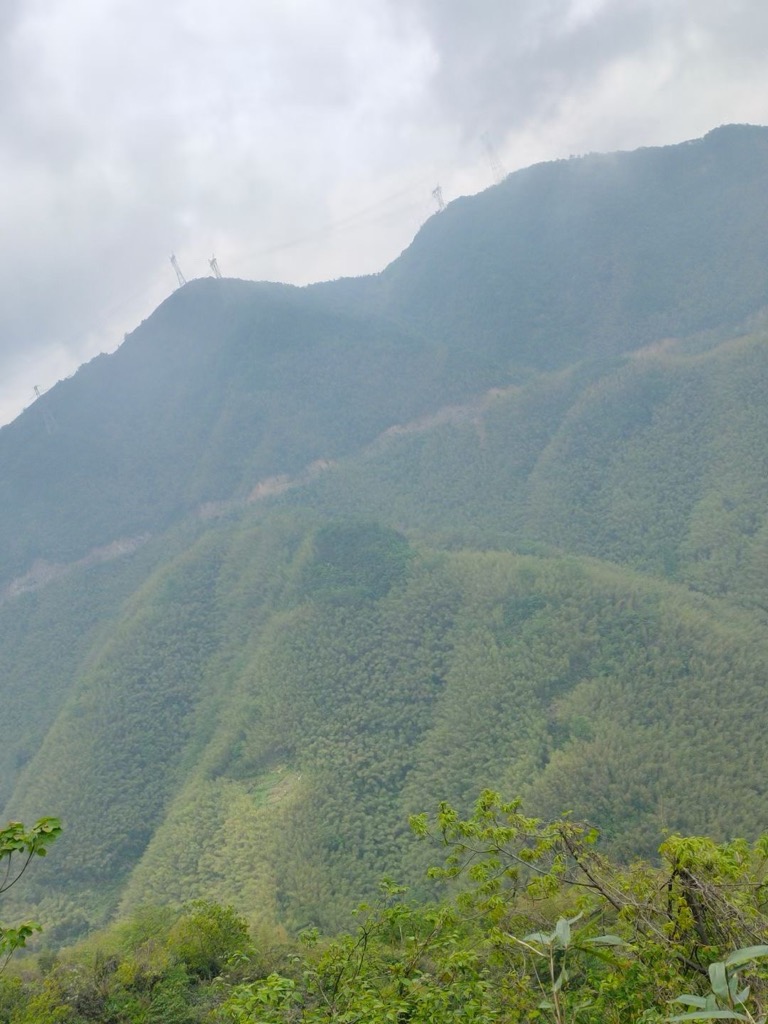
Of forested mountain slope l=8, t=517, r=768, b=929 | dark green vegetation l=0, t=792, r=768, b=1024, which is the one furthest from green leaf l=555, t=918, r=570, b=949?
forested mountain slope l=8, t=517, r=768, b=929

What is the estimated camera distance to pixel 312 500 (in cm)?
13700

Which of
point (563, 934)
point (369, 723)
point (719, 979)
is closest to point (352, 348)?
point (369, 723)

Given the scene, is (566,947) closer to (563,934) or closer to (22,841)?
(563,934)

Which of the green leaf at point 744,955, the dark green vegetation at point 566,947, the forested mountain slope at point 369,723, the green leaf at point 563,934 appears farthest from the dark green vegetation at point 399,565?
the green leaf at point 744,955

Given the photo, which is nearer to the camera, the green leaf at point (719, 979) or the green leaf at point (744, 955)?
the green leaf at point (744, 955)

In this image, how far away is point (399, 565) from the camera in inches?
3492

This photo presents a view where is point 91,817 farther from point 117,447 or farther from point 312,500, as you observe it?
point 117,447

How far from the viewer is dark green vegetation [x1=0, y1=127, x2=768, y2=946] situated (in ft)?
184

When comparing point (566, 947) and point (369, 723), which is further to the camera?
point (369, 723)

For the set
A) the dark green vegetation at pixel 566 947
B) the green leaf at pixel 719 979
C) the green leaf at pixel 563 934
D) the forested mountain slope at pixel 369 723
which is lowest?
the forested mountain slope at pixel 369 723

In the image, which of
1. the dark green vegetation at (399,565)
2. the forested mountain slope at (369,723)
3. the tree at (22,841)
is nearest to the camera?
the tree at (22,841)

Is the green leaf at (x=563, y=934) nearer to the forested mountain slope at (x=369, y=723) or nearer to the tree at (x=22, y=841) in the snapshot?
the tree at (x=22, y=841)

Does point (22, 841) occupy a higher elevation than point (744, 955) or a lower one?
higher

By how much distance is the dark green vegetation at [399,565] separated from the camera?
56094 mm
